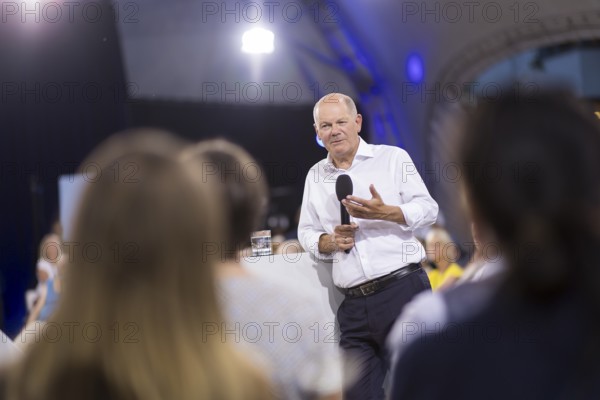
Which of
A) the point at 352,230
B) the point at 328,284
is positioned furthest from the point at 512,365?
the point at 328,284

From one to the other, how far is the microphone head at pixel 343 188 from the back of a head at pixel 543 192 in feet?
5.55

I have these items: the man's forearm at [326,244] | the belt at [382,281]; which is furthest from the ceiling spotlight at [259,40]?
the belt at [382,281]

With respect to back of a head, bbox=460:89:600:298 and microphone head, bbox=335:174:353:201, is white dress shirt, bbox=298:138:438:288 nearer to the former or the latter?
microphone head, bbox=335:174:353:201

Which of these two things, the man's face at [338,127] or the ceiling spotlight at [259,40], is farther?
the ceiling spotlight at [259,40]

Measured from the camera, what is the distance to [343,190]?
2.55m

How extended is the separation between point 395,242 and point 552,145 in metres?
1.77

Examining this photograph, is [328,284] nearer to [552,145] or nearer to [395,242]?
[395,242]

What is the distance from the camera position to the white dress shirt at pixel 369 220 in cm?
256

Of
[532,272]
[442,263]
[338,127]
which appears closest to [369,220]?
[338,127]

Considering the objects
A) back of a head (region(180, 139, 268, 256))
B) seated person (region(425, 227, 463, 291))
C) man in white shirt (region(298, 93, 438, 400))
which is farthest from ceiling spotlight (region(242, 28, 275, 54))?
back of a head (region(180, 139, 268, 256))

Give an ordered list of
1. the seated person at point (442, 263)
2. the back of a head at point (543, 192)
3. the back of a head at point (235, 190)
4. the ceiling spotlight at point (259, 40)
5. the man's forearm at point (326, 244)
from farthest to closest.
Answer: the ceiling spotlight at point (259, 40) → the seated person at point (442, 263) → the man's forearm at point (326, 244) → the back of a head at point (235, 190) → the back of a head at point (543, 192)

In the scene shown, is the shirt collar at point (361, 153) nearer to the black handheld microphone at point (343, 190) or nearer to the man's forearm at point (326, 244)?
the black handheld microphone at point (343, 190)

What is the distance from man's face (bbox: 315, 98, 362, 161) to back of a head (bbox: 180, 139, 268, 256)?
54.0 inches

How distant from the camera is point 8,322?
282 inches
